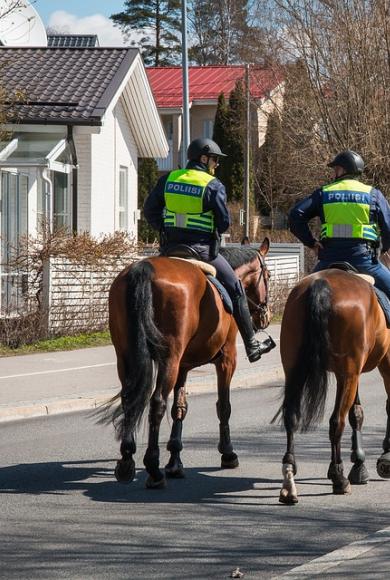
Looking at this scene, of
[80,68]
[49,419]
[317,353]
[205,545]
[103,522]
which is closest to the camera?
[205,545]

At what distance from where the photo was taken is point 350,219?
30.5 feet

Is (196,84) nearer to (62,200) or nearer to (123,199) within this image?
(123,199)

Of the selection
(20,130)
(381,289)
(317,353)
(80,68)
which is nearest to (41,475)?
(317,353)

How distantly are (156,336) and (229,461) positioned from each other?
1.58 meters

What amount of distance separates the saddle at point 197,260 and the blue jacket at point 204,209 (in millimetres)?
109

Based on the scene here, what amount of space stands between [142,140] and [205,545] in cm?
2391

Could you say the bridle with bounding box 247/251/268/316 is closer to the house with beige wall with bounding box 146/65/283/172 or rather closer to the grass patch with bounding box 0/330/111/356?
the grass patch with bounding box 0/330/111/356

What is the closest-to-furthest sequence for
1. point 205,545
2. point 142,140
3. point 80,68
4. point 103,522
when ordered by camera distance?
point 205,545
point 103,522
point 80,68
point 142,140

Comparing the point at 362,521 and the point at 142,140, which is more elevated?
the point at 142,140

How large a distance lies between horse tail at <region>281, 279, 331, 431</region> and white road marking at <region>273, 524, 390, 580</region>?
53.7 inches

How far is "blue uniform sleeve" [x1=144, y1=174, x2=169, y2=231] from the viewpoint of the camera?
989 cm

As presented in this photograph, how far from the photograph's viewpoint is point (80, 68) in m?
26.3

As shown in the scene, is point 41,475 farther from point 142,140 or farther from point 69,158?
point 142,140

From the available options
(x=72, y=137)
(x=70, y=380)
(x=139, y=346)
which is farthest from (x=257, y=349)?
(x=72, y=137)
